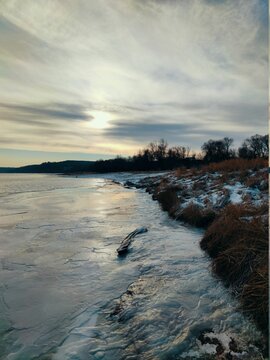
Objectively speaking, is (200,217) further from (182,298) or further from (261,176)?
(182,298)

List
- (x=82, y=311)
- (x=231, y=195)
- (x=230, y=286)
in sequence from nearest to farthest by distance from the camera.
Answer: (x=82, y=311), (x=230, y=286), (x=231, y=195)

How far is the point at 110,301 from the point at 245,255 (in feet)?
8.32

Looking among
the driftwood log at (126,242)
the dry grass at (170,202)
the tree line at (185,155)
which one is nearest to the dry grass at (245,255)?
the driftwood log at (126,242)

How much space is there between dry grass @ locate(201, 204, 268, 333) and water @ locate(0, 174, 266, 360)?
0.23 metres

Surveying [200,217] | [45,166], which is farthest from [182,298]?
[45,166]

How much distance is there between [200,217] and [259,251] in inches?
222

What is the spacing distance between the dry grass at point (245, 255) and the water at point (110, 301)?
233mm

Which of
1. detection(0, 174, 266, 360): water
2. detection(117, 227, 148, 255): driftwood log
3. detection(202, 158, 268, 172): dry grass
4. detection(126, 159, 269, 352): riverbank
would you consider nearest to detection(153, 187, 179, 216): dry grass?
detection(126, 159, 269, 352): riverbank

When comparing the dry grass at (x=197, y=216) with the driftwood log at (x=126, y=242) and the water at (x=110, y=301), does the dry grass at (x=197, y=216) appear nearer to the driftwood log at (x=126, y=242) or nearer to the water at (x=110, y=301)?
the water at (x=110, y=301)

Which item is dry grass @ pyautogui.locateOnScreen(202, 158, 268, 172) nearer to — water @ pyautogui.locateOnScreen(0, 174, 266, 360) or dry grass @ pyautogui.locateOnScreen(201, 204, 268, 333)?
dry grass @ pyautogui.locateOnScreen(201, 204, 268, 333)

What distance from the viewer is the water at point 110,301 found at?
12.9 feet

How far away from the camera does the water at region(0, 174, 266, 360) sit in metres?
3.93

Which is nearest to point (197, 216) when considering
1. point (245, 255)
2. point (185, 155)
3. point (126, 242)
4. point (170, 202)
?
point (126, 242)

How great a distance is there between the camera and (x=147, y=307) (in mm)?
4883
